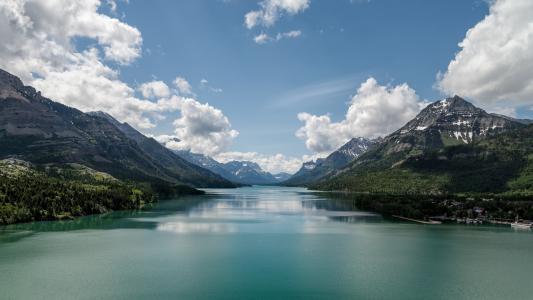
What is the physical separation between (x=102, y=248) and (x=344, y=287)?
62144 mm

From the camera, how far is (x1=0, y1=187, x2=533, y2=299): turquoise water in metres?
63.6

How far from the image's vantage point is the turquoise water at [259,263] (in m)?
63.6

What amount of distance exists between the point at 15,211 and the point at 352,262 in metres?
120

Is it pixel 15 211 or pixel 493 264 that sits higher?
pixel 15 211

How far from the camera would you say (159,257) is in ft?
292

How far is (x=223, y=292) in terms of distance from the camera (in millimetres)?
62688

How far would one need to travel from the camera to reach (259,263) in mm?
84562

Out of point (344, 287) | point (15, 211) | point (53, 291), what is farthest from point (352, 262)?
point (15, 211)

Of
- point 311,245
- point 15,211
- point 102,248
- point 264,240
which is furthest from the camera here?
point 15,211

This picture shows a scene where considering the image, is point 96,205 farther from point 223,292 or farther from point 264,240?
point 223,292

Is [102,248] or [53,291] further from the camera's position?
[102,248]

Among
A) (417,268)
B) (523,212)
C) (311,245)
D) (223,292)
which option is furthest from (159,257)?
(523,212)

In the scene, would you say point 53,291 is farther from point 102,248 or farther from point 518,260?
point 518,260

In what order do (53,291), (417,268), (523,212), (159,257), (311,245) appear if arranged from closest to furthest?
(53,291) < (417,268) < (159,257) < (311,245) < (523,212)
